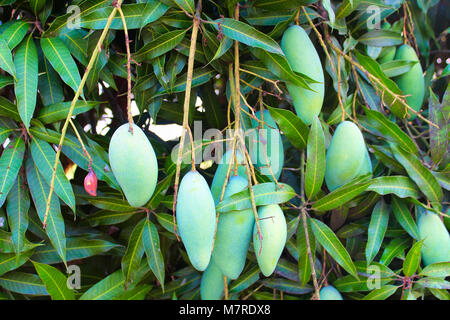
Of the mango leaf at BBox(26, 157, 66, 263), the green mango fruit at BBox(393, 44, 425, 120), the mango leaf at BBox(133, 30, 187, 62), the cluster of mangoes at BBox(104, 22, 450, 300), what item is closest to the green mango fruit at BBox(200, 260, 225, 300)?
the cluster of mangoes at BBox(104, 22, 450, 300)

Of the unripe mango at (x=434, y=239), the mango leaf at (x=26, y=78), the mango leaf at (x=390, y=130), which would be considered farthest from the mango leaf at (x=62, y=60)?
the unripe mango at (x=434, y=239)

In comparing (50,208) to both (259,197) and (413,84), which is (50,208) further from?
(413,84)

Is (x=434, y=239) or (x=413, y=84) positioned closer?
(x=434, y=239)

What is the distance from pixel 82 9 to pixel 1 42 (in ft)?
0.36

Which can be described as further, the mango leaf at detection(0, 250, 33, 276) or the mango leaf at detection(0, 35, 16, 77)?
the mango leaf at detection(0, 250, 33, 276)

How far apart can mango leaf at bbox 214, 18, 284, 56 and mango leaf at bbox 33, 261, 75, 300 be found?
0.41 metres

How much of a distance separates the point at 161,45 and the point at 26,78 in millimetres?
179

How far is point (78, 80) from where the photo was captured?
577 mm

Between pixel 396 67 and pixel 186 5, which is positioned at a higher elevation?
pixel 186 5

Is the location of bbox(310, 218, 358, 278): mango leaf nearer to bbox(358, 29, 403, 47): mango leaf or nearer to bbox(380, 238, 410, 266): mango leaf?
bbox(380, 238, 410, 266): mango leaf

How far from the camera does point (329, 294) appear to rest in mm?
706

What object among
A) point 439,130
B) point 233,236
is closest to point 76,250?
point 233,236

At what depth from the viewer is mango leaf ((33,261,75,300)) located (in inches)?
25.0

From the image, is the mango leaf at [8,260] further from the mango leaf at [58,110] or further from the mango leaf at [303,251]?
the mango leaf at [303,251]
